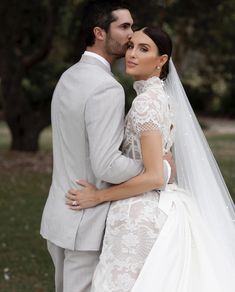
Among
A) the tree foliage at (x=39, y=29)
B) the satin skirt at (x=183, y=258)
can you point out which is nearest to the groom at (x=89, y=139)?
the satin skirt at (x=183, y=258)

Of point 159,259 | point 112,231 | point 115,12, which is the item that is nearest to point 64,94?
point 115,12

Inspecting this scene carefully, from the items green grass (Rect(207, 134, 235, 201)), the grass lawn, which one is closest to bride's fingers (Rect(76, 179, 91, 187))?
the grass lawn

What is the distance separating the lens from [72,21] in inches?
608

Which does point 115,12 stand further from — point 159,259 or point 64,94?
point 159,259

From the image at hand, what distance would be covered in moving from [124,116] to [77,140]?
250 mm

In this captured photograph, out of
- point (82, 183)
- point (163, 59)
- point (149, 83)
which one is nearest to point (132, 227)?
point (82, 183)

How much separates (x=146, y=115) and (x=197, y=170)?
52 centimetres

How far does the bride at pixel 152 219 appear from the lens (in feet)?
10.4

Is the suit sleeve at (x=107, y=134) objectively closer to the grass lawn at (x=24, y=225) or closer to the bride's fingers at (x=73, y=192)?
the bride's fingers at (x=73, y=192)

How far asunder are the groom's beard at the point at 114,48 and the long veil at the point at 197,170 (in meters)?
0.28

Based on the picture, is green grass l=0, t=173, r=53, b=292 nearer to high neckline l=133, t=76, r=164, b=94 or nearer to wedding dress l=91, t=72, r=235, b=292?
wedding dress l=91, t=72, r=235, b=292

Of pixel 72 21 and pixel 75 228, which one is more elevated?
pixel 75 228

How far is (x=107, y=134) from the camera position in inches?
123

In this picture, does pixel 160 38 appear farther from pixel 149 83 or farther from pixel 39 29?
pixel 39 29
